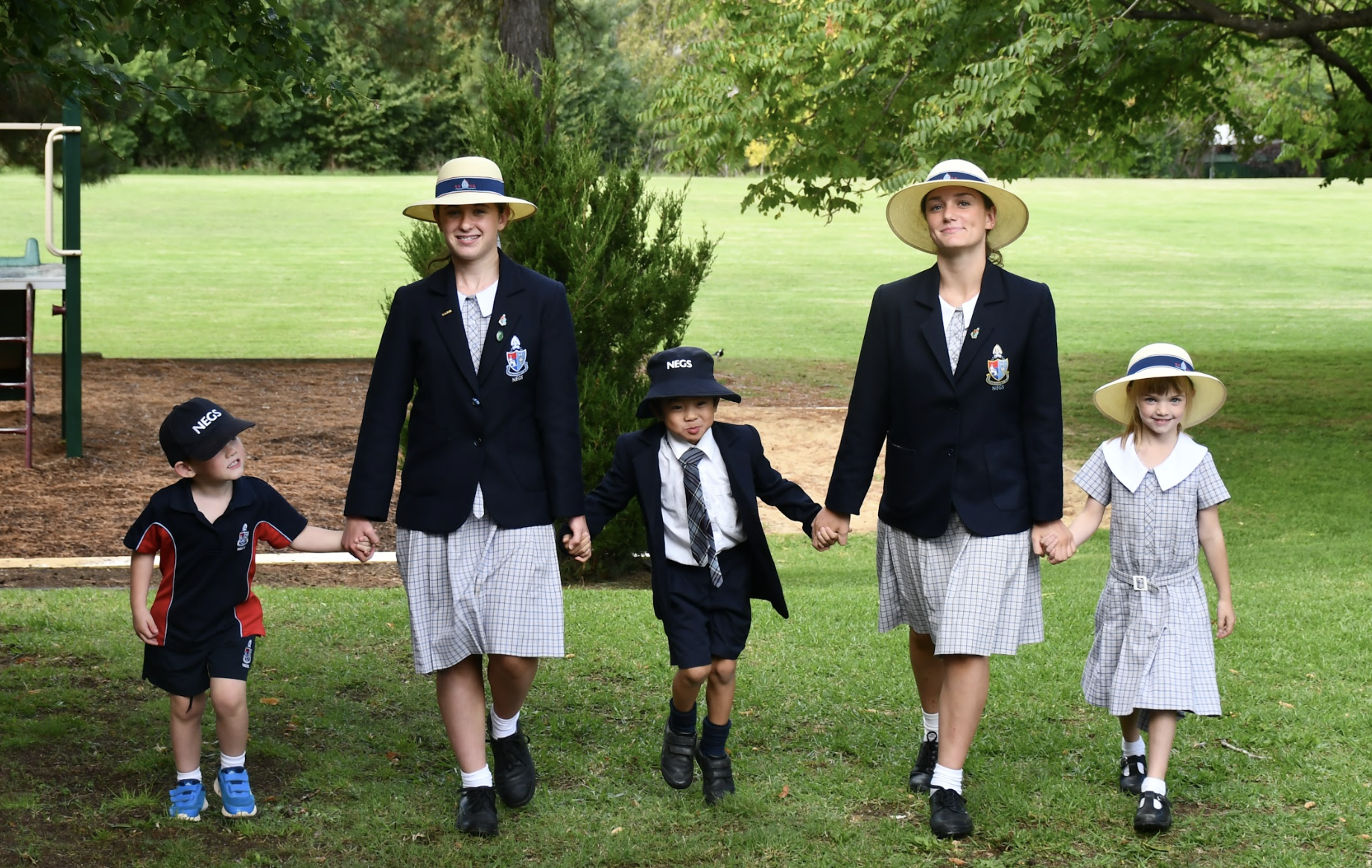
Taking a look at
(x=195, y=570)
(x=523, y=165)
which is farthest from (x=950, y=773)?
(x=523, y=165)

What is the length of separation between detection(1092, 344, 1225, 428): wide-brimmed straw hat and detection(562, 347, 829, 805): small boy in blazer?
3.62 ft

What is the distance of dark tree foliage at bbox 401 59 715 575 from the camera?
916cm

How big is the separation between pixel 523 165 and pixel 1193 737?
559 cm

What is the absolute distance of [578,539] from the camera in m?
A: 4.61

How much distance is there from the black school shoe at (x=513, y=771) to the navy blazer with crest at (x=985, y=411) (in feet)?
4.87

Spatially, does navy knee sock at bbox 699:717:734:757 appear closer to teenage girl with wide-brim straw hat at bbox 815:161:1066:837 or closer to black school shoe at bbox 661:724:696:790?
black school shoe at bbox 661:724:696:790

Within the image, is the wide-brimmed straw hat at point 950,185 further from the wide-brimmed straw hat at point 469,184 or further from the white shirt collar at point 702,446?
the wide-brimmed straw hat at point 469,184

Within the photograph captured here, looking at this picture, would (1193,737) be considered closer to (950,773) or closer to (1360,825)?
(1360,825)

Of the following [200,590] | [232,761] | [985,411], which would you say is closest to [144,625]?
[200,590]

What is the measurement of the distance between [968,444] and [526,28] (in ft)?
42.6

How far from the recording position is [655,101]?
46.8 ft

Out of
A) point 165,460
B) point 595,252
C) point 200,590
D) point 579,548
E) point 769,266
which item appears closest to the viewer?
point 200,590

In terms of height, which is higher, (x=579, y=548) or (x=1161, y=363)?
(x=1161, y=363)

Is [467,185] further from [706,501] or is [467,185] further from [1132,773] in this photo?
[1132,773]
